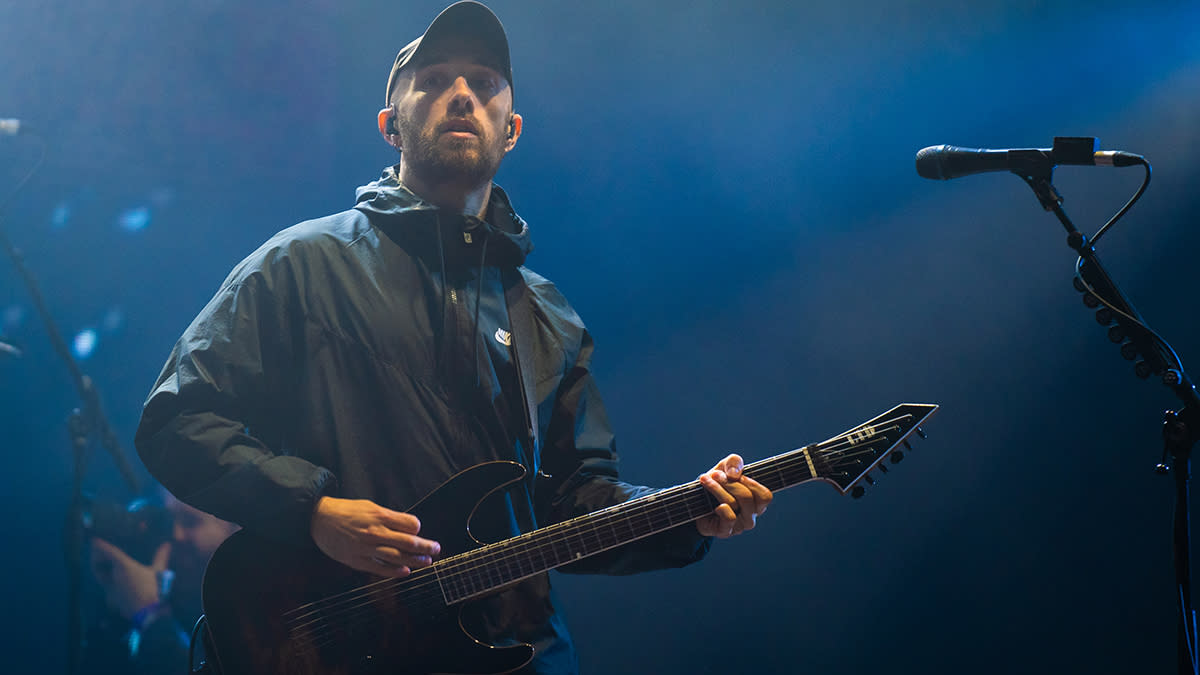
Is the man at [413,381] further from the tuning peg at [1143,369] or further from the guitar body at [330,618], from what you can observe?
the tuning peg at [1143,369]

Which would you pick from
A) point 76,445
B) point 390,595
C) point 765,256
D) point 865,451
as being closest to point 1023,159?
point 865,451

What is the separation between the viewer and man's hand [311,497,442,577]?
1627mm

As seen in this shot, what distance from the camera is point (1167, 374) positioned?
5.71 ft

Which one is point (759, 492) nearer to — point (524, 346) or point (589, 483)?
point (589, 483)

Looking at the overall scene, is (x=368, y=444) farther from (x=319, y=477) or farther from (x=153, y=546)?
(x=153, y=546)

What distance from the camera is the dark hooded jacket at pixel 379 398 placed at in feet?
5.49

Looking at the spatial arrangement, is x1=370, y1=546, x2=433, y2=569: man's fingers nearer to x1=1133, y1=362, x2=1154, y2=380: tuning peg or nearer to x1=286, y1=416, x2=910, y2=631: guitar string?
x1=286, y1=416, x2=910, y2=631: guitar string

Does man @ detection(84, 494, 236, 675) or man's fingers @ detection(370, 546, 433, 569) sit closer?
man's fingers @ detection(370, 546, 433, 569)

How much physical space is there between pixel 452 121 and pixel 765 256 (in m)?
1.79

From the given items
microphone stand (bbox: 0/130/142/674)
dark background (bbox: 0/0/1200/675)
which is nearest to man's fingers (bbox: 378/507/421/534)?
dark background (bbox: 0/0/1200/675)

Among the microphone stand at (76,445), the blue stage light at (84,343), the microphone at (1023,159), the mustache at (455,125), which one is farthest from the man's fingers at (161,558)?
the microphone at (1023,159)

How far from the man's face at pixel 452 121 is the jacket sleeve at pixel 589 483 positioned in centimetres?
64

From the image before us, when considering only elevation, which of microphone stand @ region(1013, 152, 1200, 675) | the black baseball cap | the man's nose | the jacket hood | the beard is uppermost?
the black baseball cap

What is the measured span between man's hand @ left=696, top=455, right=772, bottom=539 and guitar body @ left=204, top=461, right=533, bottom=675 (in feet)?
1.81
